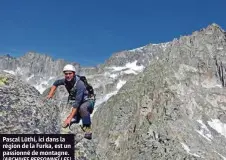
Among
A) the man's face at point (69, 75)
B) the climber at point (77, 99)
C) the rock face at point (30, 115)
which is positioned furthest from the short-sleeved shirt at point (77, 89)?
the rock face at point (30, 115)

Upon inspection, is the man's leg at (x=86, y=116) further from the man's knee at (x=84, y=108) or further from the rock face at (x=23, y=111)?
the rock face at (x=23, y=111)

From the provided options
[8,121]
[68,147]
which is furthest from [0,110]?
[68,147]

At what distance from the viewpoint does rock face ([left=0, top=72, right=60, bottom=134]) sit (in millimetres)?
21578

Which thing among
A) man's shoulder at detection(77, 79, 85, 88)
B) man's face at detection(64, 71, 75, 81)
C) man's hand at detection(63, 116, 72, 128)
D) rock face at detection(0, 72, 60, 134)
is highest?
man's face at detection(64, 71, 75, 81)

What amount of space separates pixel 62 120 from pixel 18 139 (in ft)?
13.9

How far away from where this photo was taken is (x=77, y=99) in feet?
71.6

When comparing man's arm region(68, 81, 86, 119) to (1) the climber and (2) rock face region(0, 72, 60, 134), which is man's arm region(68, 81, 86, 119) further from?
(2) rock face region(0, 72, 60, 134)

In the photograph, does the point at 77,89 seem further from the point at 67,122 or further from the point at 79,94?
the point at 67,122

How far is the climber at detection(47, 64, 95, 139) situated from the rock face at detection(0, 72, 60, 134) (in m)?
0.69

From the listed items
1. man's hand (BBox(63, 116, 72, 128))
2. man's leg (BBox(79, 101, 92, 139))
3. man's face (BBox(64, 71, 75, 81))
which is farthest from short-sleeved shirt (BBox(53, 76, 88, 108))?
man's hand (BBox(63, 116, 72, 128))

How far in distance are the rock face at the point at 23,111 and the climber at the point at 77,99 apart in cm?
69

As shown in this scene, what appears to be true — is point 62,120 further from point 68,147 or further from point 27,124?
point 68,147

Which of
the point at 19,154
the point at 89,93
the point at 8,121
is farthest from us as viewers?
the point at 89,93

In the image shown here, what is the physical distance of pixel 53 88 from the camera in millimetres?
23469
